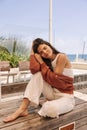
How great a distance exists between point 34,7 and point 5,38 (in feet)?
6.10

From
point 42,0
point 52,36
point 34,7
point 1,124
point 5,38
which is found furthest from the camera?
point 34,7

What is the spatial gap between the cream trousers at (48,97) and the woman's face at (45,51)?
0.22 m

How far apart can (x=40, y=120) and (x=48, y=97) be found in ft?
0.88

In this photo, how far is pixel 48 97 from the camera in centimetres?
191

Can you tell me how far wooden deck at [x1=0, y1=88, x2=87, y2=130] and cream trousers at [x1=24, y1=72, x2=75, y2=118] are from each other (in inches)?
2.2

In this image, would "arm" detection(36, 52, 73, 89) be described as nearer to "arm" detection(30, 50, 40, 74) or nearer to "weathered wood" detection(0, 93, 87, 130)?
"arm" detection(30, 50, 40, 74)

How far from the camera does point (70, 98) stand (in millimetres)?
1919

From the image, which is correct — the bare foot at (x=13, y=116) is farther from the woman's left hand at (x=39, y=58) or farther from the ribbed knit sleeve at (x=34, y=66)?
the woman's left hand at (x=39, y=58)

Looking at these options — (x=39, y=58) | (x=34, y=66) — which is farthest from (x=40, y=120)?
(x=39, y=58)

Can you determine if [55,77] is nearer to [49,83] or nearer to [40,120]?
[49,83]

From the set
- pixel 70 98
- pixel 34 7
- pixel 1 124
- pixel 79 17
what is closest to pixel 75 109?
pixel 70 98

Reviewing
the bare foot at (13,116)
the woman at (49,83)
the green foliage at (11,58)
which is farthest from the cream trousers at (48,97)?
the green foliage at (11,58)

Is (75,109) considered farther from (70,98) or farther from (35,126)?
(35,126)

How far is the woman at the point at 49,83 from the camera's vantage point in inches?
69.5
